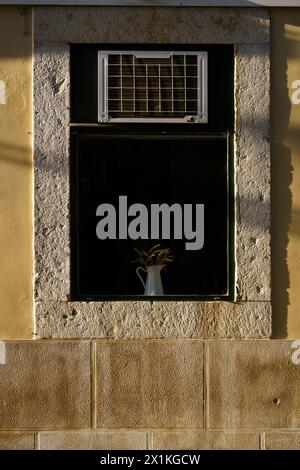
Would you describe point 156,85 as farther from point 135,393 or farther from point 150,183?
point 135,393

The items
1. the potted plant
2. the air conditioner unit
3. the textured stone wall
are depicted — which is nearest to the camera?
the textured stone wall

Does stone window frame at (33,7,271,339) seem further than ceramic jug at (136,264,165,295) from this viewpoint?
No

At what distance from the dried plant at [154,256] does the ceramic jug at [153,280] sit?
1.5 inches

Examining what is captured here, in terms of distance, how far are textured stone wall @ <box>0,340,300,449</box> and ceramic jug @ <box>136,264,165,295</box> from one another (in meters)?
0.44

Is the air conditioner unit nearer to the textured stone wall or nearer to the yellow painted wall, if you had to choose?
the yellow painted wall

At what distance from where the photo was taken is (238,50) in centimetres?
1188

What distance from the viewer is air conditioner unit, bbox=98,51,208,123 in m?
11.9

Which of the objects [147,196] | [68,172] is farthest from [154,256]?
[68,172]

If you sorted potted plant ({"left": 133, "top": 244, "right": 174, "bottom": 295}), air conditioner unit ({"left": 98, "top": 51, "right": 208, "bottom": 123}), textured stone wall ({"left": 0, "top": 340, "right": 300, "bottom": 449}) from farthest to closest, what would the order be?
1. potted plant ({"left": 133, "top": 244, "right": 174, "bottom": 295})
2. air conditioner unit ({"left": 98, "top": 51, "right": 208, "bottom": 123})
3. textured stone wall ({"left": 0, "top": 340, "right": 300, "bottom": 449})

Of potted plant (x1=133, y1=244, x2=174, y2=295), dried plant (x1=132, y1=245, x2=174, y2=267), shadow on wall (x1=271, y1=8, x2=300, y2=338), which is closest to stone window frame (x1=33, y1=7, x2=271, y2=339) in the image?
shadow on wall (x1=271, y1=8, x2=300, y2=338)

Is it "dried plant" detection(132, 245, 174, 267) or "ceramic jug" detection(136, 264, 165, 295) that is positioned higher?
"dried plant" detection(132, 245, 174, 267)

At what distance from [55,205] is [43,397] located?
157 cm

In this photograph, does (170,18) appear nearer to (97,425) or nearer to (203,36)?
(203,36)
